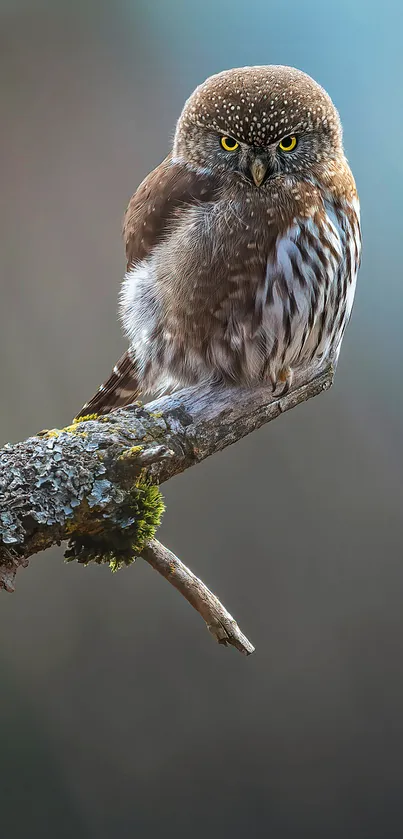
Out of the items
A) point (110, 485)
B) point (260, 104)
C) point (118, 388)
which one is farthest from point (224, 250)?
point (110, 485)

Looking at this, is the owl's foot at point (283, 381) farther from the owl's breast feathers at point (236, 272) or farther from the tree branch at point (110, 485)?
the tree branch at point (110, 485)

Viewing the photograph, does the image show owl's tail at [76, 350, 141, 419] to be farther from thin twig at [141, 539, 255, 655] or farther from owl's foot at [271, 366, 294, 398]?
thin twig at [141, 539, 255, 655]

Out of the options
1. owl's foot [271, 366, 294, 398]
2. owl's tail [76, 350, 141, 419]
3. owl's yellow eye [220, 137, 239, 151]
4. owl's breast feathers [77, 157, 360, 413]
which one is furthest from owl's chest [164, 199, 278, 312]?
owl's tail [76, 350, 141, 419]

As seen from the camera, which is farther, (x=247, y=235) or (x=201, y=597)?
(x=247, y=235)

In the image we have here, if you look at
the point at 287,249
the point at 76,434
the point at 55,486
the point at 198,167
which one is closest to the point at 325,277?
the point at 287,249

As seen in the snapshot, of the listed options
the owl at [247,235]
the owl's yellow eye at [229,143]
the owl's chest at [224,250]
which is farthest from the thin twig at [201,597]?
the owl's yellow eye at [229,143]

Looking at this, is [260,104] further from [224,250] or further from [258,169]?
[224,250]

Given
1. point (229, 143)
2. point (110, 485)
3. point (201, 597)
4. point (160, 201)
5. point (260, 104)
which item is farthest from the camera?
point (160, 201)
